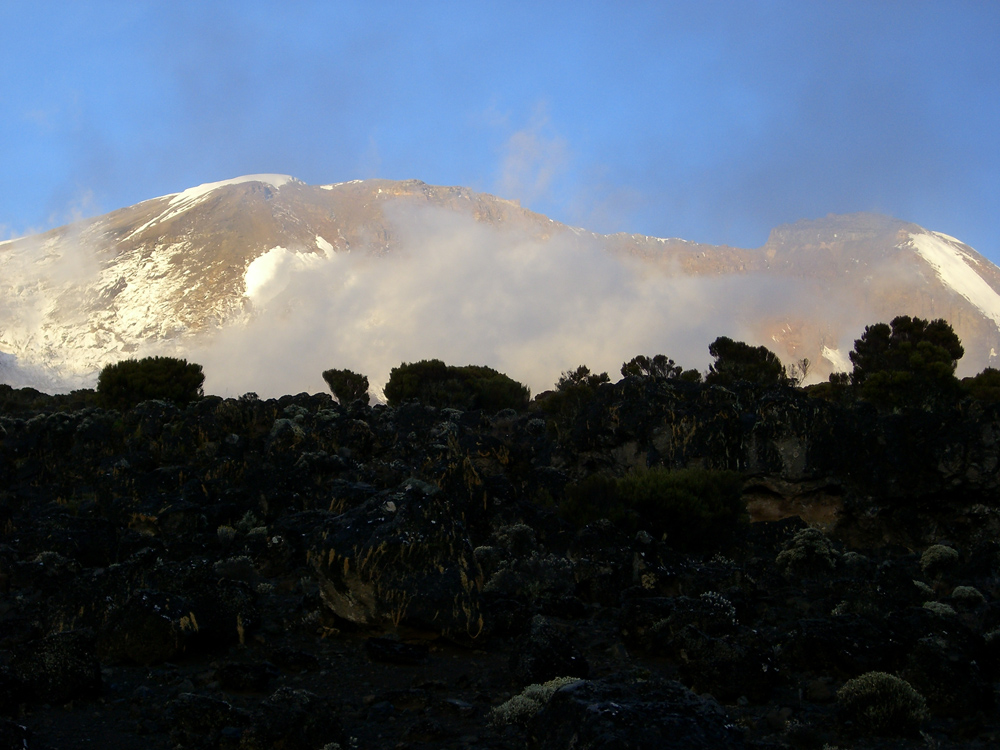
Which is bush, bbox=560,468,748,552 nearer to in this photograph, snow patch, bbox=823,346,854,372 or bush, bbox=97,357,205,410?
bush, bbox=97,357,205,410

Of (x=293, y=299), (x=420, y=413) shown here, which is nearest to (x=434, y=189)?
(x=293, y=299)

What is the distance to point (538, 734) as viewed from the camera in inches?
176

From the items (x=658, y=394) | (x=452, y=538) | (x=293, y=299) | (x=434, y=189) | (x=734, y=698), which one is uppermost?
(x=434, y=189)

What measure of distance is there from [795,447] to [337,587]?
10801 mm

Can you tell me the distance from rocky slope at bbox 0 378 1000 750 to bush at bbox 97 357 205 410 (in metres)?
15.0

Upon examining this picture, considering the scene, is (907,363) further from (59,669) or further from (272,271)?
(272,271)

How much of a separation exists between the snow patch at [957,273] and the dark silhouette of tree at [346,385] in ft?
290

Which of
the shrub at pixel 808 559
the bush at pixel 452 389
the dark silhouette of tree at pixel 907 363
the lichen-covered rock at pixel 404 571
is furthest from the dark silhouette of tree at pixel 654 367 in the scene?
the lichen-covered rock at pixel 404 571

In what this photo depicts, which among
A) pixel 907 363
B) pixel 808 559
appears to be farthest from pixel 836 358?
pixel 808 559

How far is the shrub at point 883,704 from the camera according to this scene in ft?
18.4

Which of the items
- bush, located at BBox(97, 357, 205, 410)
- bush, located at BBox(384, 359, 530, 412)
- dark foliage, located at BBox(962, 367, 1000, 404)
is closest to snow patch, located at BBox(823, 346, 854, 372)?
dark foliage, located at BBox(962, 367, 1000, 404)

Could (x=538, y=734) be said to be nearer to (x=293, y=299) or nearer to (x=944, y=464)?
(x=944, y=464)

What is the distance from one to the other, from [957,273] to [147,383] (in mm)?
110484

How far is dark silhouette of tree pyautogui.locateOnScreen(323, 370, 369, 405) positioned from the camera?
42250mm
